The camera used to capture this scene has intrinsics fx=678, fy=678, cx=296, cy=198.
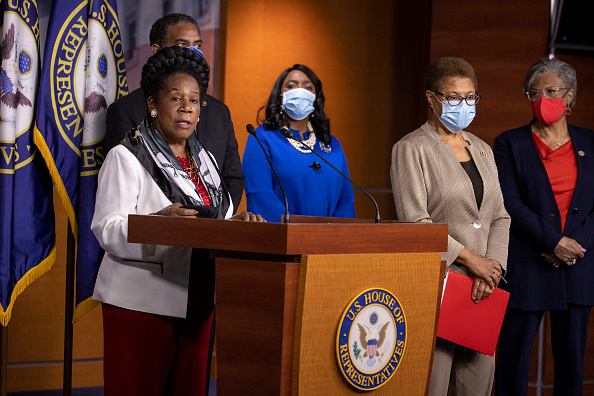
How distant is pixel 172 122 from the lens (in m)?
2.15

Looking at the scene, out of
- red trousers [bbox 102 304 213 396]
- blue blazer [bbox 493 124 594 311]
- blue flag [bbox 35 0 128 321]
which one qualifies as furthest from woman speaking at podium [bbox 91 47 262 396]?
blue blazer [bbox 493 124 594 311]

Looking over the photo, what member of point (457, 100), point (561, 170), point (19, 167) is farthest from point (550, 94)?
point (19, 167)

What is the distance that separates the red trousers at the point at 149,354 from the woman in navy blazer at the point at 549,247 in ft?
5.18

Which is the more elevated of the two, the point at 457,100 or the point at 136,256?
the point at 457,100

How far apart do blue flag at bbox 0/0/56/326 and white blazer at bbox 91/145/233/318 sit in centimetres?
83

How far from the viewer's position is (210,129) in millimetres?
2754

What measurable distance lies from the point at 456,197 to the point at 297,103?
866mm

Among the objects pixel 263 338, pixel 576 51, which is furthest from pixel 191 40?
pixel 576 51

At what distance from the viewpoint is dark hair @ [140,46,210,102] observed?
2.20 metres

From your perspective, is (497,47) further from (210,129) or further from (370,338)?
(370,338)

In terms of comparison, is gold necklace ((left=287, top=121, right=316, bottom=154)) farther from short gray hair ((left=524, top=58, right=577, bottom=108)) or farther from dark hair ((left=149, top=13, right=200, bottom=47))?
short gray hair ((left=524, top=58, right=577, bottom=108))

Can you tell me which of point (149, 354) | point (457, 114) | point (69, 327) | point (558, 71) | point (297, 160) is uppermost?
point (558, 71)

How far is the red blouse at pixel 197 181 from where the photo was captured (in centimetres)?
217

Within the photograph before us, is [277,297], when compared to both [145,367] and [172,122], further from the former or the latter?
[172,122]
